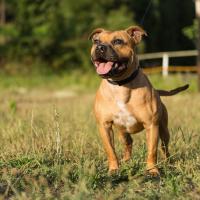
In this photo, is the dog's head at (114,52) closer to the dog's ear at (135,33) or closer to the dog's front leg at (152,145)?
the dog's ear at (135,33)

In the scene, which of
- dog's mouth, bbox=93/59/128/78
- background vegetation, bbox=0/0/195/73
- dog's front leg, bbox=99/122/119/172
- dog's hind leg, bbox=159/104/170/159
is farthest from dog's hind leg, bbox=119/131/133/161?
background vegetation, bbox=0/0/195/73

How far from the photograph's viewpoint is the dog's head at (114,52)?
565cm

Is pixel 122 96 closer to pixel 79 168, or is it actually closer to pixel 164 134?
pixel 164 134

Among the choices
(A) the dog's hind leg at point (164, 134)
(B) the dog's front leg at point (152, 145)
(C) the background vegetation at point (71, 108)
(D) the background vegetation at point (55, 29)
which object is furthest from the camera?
(D) the background vegetation at point (55, 29)

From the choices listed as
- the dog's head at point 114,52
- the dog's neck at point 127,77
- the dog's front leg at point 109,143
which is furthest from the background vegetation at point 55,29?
the dog's front leg at point 109,143

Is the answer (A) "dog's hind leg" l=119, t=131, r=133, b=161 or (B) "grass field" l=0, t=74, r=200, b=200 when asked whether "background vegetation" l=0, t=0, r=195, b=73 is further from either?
(A) "dog's hind leg" l=119, t=131, r=133, b=161

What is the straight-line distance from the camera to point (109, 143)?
579cm

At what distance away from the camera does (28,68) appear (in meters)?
27.6

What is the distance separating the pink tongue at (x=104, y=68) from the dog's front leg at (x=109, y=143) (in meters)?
0.50

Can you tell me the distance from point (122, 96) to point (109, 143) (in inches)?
17.8

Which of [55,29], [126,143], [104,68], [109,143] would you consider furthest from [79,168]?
[55,29]

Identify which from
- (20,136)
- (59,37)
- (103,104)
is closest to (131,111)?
(103,104)

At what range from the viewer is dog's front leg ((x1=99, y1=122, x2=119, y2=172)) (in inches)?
224

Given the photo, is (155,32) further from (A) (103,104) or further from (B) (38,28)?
(A) (103,104)
